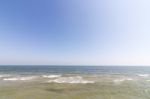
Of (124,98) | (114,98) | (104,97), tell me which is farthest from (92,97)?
(124,98)

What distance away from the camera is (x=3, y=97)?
12906mm

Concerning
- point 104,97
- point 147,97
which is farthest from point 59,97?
point 147,97

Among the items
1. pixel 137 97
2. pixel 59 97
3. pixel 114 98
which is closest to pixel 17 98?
pixel 59 97

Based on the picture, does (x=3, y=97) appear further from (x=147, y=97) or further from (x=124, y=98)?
(x=147, y=97)

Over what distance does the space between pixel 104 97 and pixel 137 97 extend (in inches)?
130

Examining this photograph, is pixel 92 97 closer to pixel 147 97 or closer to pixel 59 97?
pixel 59 97

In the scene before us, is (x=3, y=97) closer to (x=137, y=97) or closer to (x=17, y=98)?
(x=17, y=98)

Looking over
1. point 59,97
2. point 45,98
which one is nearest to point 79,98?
point 59,97

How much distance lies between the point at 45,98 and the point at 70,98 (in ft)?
7.85

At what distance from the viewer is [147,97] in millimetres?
13453

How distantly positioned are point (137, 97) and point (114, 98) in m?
2.45

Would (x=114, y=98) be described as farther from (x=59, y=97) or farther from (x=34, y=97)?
(x=34, y=97)

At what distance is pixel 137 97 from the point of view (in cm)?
1355

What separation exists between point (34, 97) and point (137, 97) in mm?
10180
